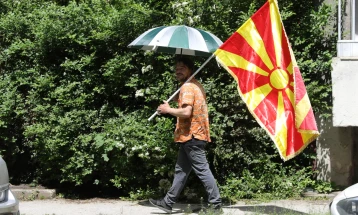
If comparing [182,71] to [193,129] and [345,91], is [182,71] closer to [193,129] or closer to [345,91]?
[193,129]

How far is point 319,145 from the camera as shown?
34.6ft

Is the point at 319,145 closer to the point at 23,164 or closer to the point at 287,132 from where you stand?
the point at 287,132

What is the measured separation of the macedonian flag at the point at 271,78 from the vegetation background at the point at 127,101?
1198 mm

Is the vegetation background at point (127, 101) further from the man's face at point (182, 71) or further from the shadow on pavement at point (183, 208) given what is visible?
the man's face at point (182, 71)

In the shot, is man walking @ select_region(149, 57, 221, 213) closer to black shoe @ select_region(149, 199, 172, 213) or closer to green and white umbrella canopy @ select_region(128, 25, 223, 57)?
black shoe @ select_region(149, 199, 172, 213)

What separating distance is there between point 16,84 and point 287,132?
4.26 meters

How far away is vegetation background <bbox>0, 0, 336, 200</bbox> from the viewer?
998 centimetres

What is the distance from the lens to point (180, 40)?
344 inches

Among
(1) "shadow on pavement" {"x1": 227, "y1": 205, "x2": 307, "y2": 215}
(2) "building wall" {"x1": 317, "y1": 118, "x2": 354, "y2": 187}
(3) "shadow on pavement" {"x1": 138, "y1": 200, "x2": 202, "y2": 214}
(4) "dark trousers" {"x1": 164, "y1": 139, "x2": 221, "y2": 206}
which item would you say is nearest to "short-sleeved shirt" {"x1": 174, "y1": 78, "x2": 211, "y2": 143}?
(4) "dark trousers" {"x1": 164, "y1": 139, "x2": 221, "y2": 206}

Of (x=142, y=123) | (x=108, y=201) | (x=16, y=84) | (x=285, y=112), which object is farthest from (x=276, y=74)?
(x=16, y=84)

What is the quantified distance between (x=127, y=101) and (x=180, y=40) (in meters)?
2.08

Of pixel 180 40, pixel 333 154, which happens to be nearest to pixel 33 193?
pixel 180 40

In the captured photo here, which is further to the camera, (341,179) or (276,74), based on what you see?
(341,179)

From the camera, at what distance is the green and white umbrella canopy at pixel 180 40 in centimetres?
870
